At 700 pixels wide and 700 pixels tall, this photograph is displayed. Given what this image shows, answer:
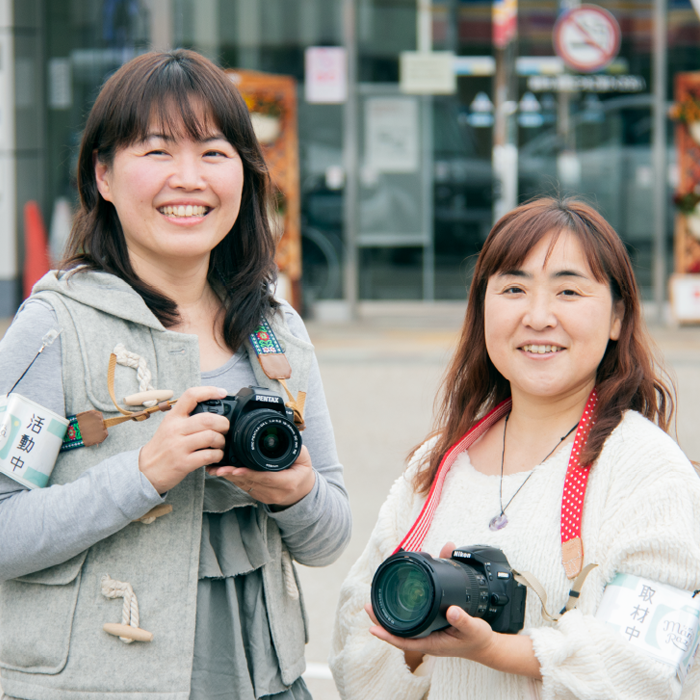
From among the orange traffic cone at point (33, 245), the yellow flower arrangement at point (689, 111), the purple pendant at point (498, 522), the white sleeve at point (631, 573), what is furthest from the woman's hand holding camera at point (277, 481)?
the yellow flower arrangement at point (689, 111)

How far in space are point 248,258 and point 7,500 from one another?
697 millimetres

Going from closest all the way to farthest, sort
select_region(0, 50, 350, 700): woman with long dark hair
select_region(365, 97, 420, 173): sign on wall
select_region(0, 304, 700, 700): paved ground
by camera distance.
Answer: select_region(0, 50, 350, 700): woman with long dark hair
select_region(0, 304, 700, 700): paved ground
select_region(365, 97, 420, 173): sign on wall

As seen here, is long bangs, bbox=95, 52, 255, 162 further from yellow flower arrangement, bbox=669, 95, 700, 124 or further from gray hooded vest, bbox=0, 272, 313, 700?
yellow flower arrangement, bbox=669, 95, 700, 124

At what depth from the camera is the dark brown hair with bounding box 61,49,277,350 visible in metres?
1.76

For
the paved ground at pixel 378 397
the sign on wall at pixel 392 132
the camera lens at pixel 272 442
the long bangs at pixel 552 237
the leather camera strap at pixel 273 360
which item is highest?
the sign on wall at pixel 392 132

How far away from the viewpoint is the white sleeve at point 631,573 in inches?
60.3

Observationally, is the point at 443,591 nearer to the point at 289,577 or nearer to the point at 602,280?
the point at 289,577

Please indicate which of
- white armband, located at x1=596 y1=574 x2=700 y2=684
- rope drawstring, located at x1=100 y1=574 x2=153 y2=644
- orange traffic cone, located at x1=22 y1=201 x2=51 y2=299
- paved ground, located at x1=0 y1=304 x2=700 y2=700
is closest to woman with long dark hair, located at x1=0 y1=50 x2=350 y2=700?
rope drawstring, located at x1=100 y1=574 x2=153 y2=644

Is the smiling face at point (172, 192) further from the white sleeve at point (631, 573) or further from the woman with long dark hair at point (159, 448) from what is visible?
the white sleeve at point (631, 573)

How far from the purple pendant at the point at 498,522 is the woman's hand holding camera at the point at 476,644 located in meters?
0.23

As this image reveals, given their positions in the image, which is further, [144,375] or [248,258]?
[248,258]

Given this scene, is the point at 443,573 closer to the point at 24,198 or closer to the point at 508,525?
the point at 508,525

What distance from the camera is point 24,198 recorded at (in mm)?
11078

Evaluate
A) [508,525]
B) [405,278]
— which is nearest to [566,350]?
[508,525]
